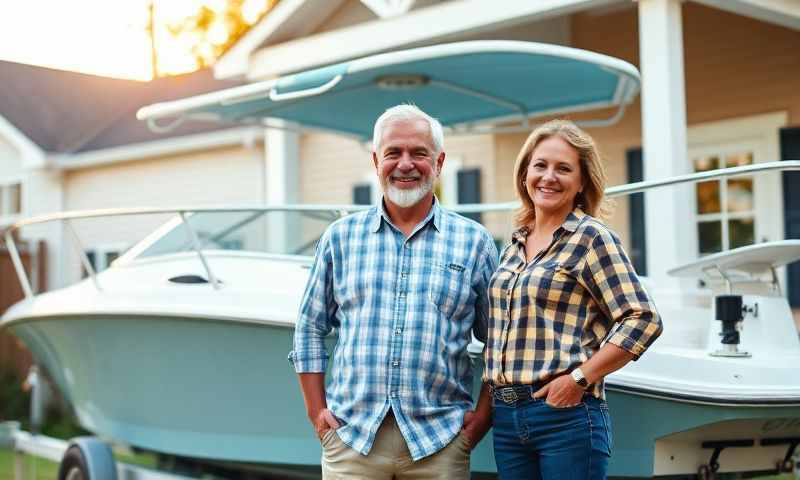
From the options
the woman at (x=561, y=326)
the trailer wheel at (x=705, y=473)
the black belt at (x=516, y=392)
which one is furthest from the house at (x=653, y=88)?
the black belt at (x=516, y=392)

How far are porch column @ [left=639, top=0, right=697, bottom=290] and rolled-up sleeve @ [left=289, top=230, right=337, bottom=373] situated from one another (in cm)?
399

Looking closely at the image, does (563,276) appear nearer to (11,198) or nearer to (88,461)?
(88,461)

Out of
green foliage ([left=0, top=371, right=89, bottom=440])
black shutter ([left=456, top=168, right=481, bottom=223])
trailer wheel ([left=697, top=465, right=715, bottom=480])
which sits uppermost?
black shutter ([left=456, top=168, right=481, bottom=223])

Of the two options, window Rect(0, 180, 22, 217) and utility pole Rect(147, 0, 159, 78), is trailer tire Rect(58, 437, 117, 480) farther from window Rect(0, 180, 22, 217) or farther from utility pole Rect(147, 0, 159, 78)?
utility pole Rect(147, 0, 159, 78)

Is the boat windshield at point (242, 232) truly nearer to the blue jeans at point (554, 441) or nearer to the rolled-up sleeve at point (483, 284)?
the rolled-up sleeve at point (483, 284)

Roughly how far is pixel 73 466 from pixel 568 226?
11.8ft

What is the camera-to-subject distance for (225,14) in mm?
25734

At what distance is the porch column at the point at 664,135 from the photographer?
6637mm

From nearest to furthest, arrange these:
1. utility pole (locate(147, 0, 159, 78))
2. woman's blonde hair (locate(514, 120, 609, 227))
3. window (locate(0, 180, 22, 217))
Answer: woman's blonde hair (locate(514, 120, 609, 227)) < window (locate(0, 180, 22, 217)) < utility pole (locate(147, 0, 159, 78))

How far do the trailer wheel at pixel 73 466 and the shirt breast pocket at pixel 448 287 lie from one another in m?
2.98

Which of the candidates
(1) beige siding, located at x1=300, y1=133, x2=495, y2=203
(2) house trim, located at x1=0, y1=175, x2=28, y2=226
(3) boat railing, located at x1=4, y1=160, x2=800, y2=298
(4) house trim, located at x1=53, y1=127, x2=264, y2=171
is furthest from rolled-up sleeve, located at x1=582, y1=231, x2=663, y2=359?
(2) house trim, located at x1=0, y1=175, x2=28, y2=226

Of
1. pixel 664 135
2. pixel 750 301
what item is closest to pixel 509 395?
pixel 750 301

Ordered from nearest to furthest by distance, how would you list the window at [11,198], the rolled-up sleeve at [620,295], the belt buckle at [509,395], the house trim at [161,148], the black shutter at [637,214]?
the rolled-up sleeve at [620,295], the belt buckle at [509,395], the black shutter at [637,214], the house trim at [161,148], the window at [11,198]

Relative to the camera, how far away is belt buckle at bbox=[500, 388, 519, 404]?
2.75 meters
